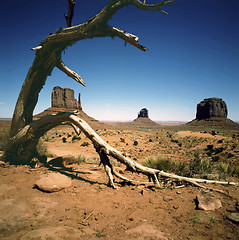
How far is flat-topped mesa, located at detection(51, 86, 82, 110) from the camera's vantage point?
311 feet

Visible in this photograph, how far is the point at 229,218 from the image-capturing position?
280cm

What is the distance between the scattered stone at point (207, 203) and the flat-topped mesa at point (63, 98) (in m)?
101

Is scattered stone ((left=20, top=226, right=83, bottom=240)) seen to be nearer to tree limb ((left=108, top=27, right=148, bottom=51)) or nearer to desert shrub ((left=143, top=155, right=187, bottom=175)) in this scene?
tree limb ((left=108, top=27, right=148, bottom=51))

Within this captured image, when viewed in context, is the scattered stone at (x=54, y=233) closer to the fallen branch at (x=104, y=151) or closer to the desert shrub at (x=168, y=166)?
the fallen branch at (x=104, y=151)

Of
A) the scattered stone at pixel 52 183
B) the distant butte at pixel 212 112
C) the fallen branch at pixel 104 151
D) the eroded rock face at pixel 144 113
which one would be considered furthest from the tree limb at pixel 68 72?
the eroded rock face at pixel 144 113

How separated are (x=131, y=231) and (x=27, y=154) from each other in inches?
222

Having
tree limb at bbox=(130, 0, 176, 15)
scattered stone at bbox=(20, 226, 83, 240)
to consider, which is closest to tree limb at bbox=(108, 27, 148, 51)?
tree limb at bbox=(130, 0, 176, 15)

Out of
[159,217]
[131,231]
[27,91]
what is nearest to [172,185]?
[159,217]

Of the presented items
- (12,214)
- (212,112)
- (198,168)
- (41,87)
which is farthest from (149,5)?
(212,112)

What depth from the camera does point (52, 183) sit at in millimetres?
4094

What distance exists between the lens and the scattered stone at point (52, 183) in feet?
12.8

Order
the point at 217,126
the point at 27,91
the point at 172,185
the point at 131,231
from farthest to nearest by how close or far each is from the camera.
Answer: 1. the point at 217,126
2. the point at 27,91
3. the point at 172,185
4. the point at 131,231

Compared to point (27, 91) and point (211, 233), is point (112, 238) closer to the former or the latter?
point (211, 233)

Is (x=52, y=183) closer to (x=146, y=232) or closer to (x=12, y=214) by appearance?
(x=12, y=214)
